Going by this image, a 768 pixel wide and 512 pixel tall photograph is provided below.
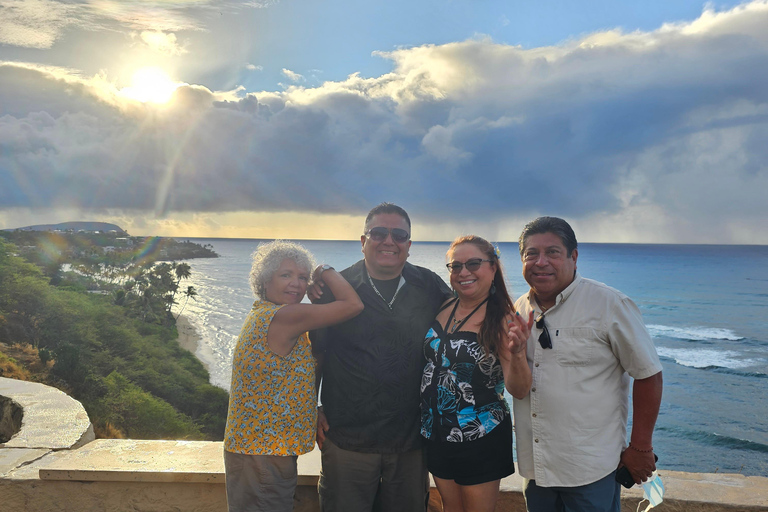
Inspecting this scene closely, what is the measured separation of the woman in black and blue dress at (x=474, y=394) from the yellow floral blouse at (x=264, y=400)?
0.81 meters

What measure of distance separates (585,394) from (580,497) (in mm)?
578

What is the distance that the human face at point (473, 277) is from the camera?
10.9 feet

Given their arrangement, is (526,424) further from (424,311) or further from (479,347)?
(424,311)

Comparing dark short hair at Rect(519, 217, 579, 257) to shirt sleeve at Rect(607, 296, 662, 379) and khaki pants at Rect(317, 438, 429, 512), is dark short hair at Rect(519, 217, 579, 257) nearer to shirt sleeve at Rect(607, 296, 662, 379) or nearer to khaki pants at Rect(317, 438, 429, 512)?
shirt sleeve at Rect(607, 296, 662, 379)

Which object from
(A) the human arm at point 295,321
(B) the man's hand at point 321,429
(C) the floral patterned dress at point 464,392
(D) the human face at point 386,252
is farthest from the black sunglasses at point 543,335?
(B) the man's hand at point 321,429

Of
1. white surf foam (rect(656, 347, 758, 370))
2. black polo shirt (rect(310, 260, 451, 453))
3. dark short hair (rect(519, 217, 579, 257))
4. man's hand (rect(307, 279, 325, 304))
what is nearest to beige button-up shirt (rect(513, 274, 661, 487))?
dark short hair (rect(519, 217, 579, 257))

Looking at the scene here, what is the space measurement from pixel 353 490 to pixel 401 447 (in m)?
0.43

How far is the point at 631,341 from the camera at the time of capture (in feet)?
9.18

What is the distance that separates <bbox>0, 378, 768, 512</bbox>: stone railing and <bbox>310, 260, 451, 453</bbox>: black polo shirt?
509 millimetres

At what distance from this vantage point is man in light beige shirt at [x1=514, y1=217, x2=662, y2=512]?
2844 millimetres

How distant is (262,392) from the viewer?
3127mm

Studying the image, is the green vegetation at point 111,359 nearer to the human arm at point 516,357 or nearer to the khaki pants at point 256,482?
the khaki pants at point 256,482

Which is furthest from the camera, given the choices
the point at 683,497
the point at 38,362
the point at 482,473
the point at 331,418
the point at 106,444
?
the point at 38,362

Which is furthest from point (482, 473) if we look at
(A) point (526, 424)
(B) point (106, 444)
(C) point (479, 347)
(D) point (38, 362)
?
(D) point (38, 362)
